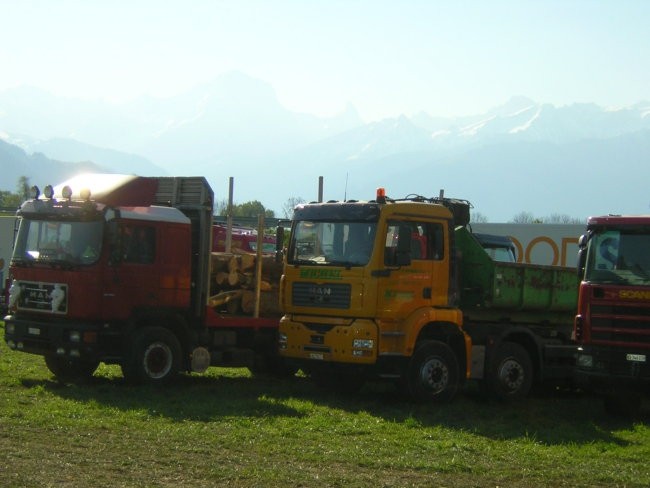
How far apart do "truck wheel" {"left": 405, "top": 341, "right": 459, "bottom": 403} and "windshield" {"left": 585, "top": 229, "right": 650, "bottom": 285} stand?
2458mm

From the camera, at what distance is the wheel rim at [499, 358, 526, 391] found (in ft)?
50.5

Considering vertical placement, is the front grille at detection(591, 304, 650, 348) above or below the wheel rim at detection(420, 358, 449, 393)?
above

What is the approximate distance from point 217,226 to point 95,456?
12.9m

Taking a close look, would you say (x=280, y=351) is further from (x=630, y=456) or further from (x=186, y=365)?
(x=630, y=456)

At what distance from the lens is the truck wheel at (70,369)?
51.8 feet

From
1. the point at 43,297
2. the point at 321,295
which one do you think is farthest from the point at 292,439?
the point at 43,297

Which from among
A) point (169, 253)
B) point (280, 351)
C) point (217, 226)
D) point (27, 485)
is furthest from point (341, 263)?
point (217, 226)

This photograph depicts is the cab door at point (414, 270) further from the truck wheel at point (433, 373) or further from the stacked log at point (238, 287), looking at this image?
the stacked log at point (238, 287)

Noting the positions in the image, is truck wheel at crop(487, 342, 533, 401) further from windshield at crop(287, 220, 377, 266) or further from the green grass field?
windshield at crop(287, 220, 377, 266)

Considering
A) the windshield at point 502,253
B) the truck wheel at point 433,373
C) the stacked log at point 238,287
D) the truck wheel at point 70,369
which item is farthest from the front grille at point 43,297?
the windshield at point 502,253

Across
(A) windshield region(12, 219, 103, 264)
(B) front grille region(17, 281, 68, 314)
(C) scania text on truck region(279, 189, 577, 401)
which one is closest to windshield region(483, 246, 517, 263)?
(C) scania text on truck region(279, 189, 577, 401)

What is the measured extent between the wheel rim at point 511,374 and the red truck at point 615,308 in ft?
6.22

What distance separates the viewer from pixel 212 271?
54.5 feet

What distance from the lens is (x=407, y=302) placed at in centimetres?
1415
